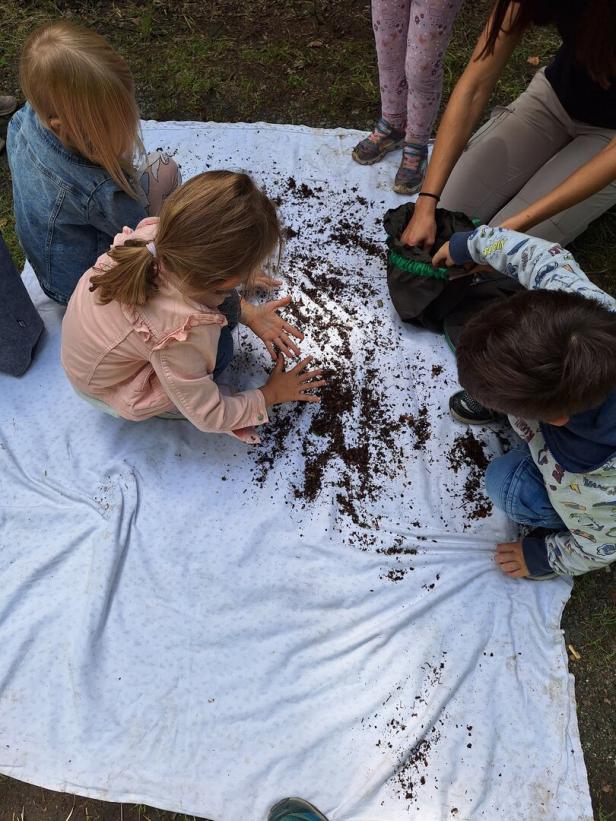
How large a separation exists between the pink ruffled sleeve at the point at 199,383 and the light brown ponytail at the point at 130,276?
5.8 inches

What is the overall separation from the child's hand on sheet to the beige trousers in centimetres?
139

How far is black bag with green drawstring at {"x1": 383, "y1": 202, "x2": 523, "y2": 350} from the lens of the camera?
2262 millimetres

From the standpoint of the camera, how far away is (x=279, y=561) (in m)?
2.02

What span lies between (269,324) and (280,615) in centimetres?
115

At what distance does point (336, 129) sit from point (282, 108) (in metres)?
0.43

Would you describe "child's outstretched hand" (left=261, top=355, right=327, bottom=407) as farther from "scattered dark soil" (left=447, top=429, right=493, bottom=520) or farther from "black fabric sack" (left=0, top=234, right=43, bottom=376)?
"black fabric sack" (left=0, top=234, right=43, bottom=376)

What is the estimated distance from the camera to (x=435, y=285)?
225cm

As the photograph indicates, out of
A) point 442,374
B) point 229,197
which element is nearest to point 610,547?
point 442,374

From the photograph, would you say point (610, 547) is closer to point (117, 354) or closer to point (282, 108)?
point (117, 354)

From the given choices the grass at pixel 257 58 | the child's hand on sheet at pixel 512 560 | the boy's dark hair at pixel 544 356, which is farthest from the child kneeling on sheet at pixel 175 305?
the grass at pixel 257 58

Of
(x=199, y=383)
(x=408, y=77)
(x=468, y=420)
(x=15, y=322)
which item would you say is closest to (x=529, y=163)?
(x=408, y=77)

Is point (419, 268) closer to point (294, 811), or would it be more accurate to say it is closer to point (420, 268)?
point (420, 268)

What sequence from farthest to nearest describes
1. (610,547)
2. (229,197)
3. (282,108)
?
(282,108) < (610,547) < (229,197)

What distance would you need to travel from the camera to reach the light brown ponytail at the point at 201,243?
1403 millimetres
